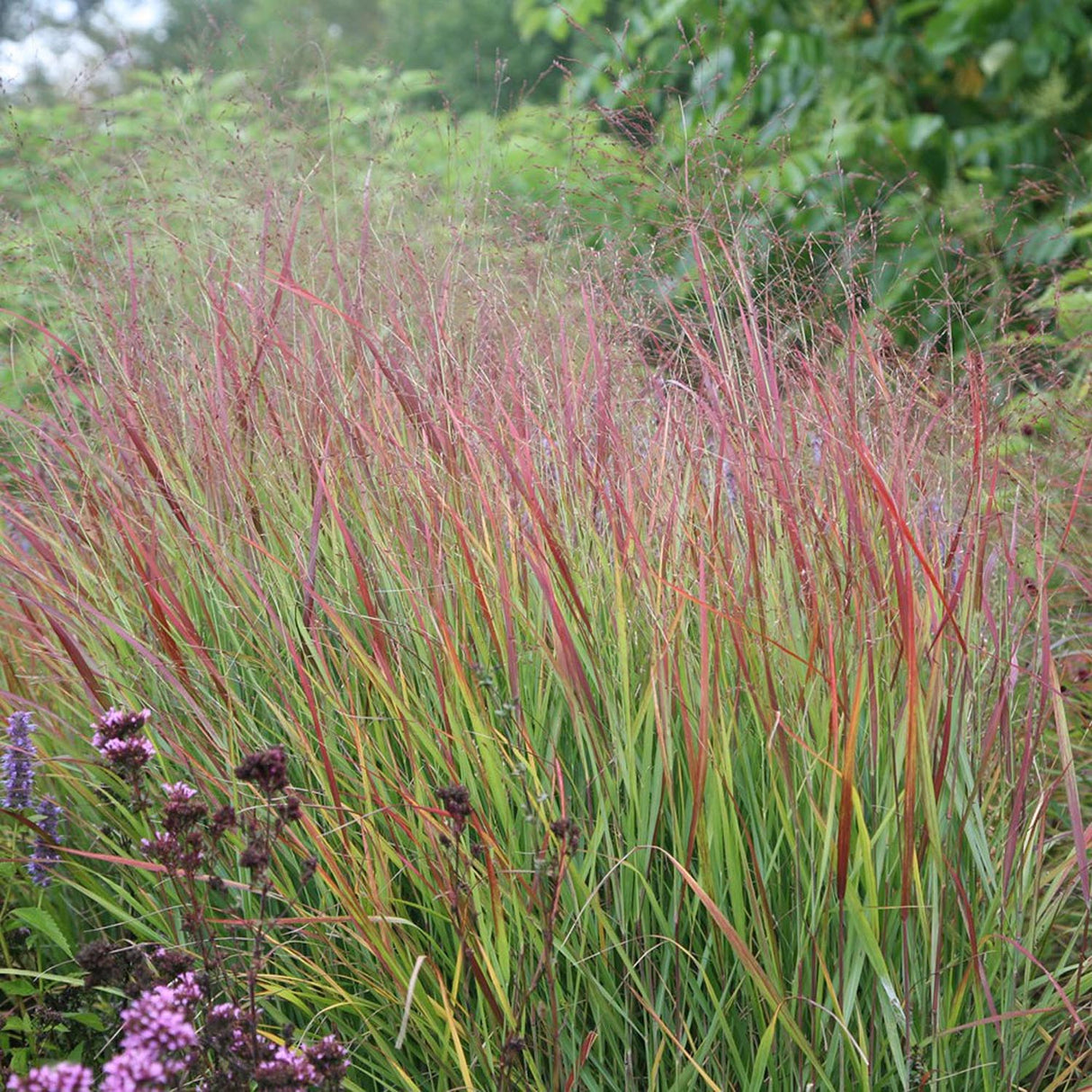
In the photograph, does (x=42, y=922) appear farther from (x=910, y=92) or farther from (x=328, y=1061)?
(x=910, y=92)

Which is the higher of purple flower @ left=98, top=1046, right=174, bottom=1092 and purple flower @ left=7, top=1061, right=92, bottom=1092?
purple flower @ left=7, top=1061, right=92, bottom=1092

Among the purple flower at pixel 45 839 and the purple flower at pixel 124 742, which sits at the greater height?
the purple flower at pixel 124 742

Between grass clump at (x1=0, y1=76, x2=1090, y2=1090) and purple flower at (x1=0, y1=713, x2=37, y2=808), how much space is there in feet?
0.31

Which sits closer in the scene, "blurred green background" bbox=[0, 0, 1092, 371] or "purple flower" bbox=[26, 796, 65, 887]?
"purple flower" bbox=[26, 796, 65, 887]

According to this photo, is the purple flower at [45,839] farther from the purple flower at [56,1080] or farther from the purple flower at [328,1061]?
the purple flower at [56,1080]

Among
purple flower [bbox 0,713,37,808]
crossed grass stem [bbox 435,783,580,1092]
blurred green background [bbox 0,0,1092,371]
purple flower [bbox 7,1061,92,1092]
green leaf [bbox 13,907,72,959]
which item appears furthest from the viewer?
blurred green background [bbox 0,0,1092,371]

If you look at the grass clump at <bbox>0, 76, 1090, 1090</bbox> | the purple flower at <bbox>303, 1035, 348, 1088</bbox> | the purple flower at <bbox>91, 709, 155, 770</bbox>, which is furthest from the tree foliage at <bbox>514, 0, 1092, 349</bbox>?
the purple flower at <bbox>303, 1035, 348, 1088</bbox>

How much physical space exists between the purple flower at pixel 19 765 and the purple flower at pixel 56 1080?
0.95 meters

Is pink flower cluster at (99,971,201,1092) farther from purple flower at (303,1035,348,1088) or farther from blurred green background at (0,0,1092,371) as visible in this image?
blurred green background at (0,0,1092,371)

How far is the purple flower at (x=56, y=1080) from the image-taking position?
→ 3.27ft

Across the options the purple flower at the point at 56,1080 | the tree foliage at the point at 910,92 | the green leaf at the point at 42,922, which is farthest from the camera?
the tree foliage at the point at 910,92

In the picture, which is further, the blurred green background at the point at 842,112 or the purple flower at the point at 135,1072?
the blurred green background at the point at 842,112

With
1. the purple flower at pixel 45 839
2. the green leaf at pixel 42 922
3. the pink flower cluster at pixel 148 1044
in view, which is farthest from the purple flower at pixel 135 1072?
the purple flower at pixel 45 839

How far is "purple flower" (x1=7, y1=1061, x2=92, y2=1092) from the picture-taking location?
100 cm
